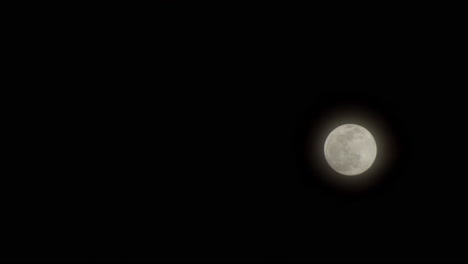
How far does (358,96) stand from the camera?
4844mm

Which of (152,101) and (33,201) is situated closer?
(33,201)

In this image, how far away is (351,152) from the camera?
4434 mm

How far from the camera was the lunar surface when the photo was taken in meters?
4.43

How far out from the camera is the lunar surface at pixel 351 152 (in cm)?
443

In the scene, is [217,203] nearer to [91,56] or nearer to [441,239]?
[91,56]

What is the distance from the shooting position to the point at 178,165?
4543 mm

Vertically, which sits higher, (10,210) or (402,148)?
(402,148)

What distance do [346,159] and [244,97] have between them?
5.12ft

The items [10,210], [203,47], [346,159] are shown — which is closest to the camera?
[10,210]

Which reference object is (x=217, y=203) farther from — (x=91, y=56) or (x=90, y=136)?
(x=91, y=56)

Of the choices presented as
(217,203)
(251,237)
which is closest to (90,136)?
(217,203)

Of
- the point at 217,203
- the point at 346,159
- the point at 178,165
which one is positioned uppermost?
the point at 346,159

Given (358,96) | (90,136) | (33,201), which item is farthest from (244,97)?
(33,201)

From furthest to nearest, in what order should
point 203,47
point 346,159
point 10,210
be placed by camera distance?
point 203,47, point 346,159, point 10,210
